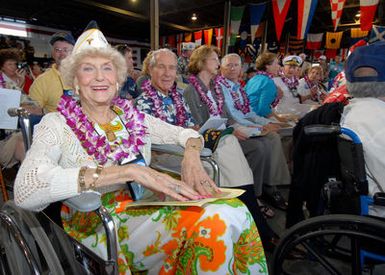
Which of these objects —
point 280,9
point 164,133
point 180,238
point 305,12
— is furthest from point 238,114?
point 280,9

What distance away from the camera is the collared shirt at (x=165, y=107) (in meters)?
1.99

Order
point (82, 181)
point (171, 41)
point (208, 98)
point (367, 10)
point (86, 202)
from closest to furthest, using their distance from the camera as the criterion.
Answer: point (86, 202) < point (82, 181) < point (208, 98) < point (367, 10) < point (171, 41)

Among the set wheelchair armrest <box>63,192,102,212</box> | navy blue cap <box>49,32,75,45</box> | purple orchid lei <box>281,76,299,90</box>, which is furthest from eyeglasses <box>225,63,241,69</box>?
wheelchair armrest <box>63,192,102,212</box>

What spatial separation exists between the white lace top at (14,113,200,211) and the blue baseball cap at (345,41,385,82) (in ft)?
3.35

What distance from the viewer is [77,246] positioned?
2.87ft

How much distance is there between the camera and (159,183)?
3.28ft

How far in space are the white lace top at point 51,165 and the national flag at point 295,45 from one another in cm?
992

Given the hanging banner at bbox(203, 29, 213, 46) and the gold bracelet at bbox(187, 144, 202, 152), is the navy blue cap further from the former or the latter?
the hanging banner at bbox(203, 29, 213, 46)

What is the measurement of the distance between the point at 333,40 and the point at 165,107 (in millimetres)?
10011

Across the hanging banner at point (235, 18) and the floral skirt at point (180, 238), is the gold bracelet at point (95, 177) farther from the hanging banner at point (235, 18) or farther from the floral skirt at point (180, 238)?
the hanging banner at point (235, 18)

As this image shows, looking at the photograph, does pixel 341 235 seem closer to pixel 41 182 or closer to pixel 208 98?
pixel 41 182

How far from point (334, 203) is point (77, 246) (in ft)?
3.63

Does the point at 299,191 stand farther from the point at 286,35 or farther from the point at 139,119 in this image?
the point at 286,35

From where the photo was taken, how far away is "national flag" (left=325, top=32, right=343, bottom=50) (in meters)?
9.98
